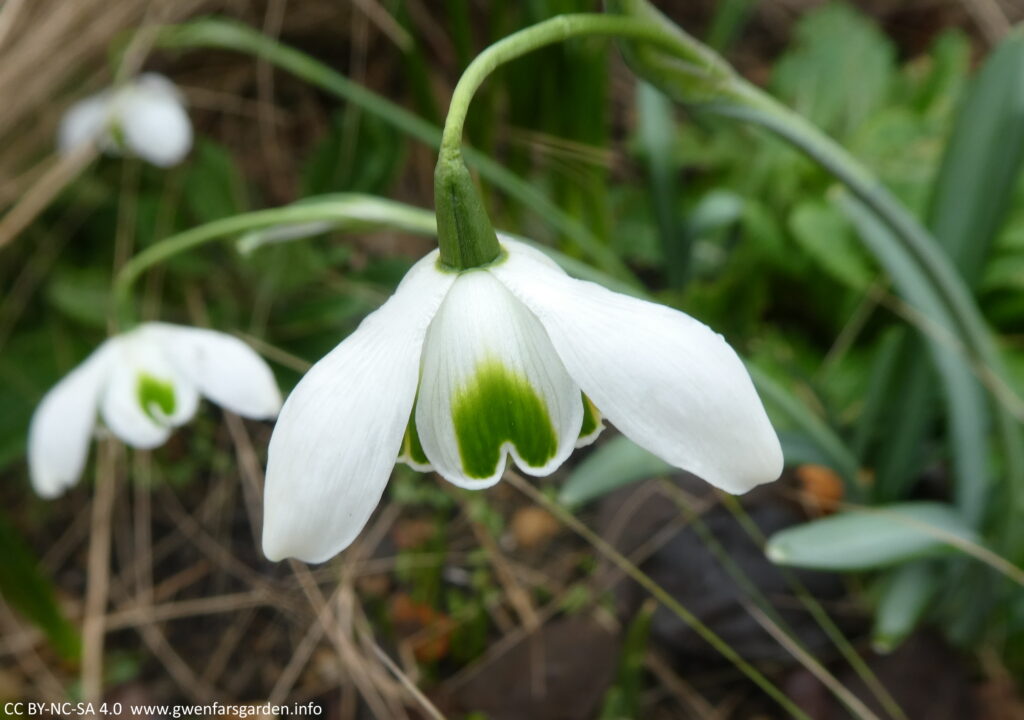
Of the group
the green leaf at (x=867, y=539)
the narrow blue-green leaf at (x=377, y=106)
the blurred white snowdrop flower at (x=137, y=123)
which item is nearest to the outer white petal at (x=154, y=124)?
the blurred white snowdrop flower at (x=137, y=123)

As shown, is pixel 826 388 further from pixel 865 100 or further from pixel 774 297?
pixel 865 100

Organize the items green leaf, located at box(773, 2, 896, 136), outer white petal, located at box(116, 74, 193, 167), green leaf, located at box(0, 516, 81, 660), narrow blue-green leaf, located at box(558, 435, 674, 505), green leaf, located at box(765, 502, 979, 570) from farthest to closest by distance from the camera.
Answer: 1. green leaf, located at box(773, 2, 896, 136)
2. outer white petal, located at box(116, 74, 193, 167)
3. green leaf, located at box(0, 516, 81, 660)
4. narrow blue-green leaf, located at box(558, 435, 674, 505)
5. green leaf, located at box(765, 502, 979, 570)

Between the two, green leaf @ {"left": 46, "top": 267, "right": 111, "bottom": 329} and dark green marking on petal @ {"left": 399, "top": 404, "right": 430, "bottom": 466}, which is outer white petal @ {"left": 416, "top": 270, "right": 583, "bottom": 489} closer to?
dark green marking on petal @ {"left": 399, "top": 404, "right": 430, "bottom": 466}

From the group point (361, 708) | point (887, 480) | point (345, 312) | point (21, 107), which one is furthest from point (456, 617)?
point (21, 107)

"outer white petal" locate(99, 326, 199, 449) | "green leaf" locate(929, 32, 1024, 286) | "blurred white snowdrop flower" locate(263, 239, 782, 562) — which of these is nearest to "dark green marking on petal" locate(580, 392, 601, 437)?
"blurred white snowdrop flower" locate(263, 239, 782, 562)

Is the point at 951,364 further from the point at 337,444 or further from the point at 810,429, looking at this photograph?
the point at 337,444

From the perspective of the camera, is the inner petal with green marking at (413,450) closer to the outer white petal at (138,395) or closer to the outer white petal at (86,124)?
the outer white petal at (138,395)
